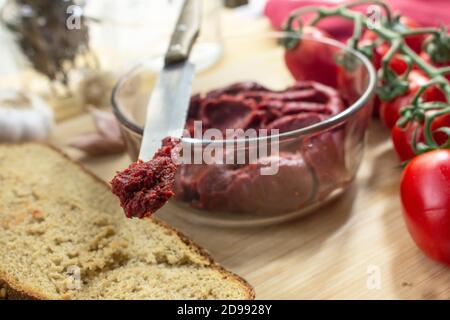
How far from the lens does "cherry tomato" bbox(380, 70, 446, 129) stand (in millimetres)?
1897

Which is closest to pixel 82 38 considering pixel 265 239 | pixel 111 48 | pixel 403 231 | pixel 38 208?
pixel 111 48

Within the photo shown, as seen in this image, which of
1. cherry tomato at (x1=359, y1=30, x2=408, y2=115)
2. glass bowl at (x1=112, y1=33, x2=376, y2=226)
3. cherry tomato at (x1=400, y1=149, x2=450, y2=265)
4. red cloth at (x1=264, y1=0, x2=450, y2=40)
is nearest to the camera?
cherry tomato at (x1=400, y1=149, x2=450, y2=265)

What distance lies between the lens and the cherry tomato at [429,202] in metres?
1.45

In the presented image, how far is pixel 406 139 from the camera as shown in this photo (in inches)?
71.7

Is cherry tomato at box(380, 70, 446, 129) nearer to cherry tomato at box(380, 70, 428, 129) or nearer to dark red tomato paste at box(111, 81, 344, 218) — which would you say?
cherry tomato at box(380, 70, 428, 129)

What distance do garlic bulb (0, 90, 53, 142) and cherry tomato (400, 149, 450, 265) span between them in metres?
1.39

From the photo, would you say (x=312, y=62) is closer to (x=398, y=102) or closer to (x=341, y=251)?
(x=398, y=102)

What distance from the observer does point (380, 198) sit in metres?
1.85

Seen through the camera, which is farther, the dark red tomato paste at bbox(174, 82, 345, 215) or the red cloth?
the red cloth

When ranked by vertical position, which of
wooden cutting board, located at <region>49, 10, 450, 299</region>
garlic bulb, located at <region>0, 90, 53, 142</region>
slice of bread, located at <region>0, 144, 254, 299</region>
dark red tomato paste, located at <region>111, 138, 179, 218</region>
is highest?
dark red tomato paste, located at <region>111, 138, 179, 218</region>

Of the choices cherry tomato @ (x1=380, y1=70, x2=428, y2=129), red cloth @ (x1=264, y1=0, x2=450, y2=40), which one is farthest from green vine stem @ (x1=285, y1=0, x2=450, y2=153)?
red cloth @ (x1=264, y1=0, x2=450, y2=40)

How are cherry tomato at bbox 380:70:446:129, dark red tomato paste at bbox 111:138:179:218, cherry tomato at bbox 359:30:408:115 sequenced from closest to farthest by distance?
dark red tomato paste at bbox 111:138:179:218, cherry tomato at bbox 380:70:446:129, cherry tomato at bbox 359:30:408:115

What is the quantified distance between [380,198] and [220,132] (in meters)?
0.52

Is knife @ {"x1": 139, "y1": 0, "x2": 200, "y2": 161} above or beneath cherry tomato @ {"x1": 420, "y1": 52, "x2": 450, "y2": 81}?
above
